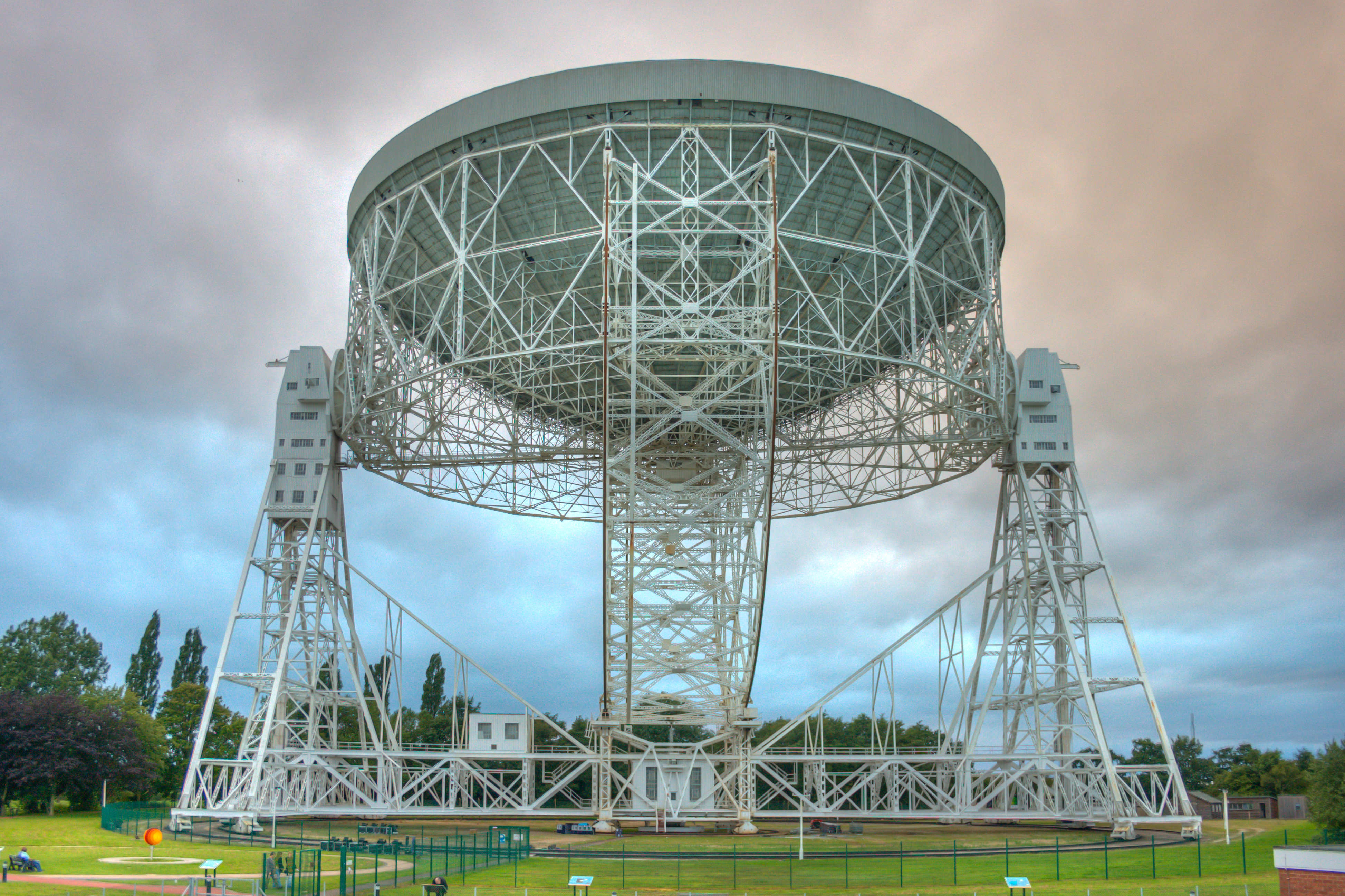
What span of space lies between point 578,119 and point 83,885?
2380 cm

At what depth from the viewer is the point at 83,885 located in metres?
25.1

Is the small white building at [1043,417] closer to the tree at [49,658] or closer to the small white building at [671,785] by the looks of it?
the small white building at [671,785]

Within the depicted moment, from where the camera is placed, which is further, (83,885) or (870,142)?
(870,142)

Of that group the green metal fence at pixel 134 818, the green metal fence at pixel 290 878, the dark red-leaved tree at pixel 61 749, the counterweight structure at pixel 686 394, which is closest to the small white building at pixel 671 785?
the counterweight structure at pixel 686 394

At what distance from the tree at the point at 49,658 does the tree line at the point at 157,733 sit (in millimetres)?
80

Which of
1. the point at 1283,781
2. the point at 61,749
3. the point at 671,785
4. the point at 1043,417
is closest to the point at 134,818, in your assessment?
the point at 61,749

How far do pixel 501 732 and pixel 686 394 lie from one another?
17228 mm

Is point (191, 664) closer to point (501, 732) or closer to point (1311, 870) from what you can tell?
point (501, 732)

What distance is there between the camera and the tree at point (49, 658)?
7612 centimetres

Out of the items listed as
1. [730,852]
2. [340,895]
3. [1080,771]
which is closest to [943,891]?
[730,852]

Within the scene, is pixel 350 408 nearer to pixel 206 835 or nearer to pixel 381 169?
pixel 381 169

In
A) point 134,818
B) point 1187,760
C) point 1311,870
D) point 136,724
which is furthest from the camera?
point 1187,760

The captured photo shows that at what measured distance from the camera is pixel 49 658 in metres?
79.1

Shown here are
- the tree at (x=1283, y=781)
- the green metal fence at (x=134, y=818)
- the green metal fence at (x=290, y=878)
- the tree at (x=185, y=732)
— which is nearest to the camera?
the green metal fence at (x=290, y=878)
